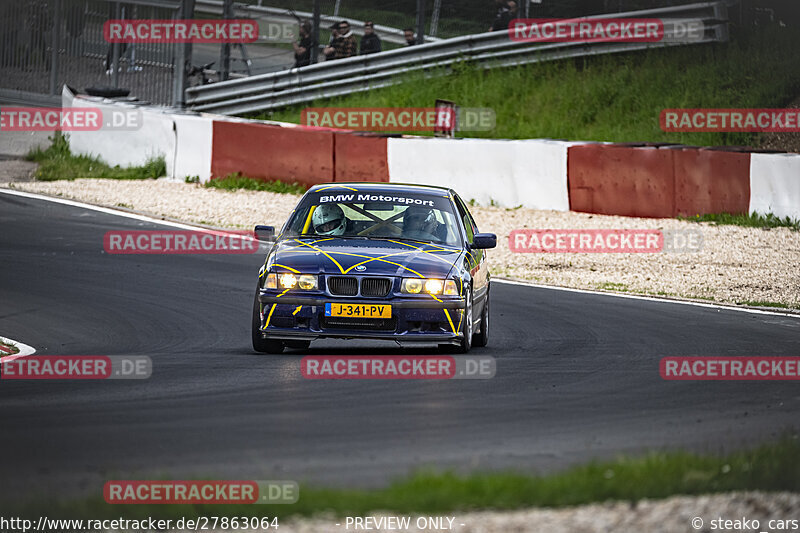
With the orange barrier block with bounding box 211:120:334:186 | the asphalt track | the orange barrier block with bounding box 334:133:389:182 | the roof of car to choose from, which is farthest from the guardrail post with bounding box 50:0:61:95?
the roof of car

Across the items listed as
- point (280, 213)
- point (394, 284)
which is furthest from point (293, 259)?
point (280, 213)

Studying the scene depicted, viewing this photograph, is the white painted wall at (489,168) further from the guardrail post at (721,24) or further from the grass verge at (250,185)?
the guardrail post at (721,24)

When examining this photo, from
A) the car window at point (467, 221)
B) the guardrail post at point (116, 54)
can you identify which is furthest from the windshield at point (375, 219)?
the guardrail post at point (116, 54)

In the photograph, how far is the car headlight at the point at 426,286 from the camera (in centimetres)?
922

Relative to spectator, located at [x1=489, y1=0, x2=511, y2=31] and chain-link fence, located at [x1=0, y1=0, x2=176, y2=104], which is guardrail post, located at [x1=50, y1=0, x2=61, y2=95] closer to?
chain-link fence, located at [x1=0, y1=0, x2=176, y2=104]

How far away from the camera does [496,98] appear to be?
85.1 ft

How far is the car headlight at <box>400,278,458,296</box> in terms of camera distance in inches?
363

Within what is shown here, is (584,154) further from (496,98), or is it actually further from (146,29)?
(146,29)

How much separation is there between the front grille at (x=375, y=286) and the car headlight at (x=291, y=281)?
0.36 meters

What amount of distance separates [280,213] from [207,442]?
43.2 feet

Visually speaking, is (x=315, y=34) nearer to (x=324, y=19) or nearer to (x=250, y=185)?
(x=324, y=19)

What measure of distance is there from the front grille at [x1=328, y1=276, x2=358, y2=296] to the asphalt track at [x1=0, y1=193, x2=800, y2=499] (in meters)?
0.66

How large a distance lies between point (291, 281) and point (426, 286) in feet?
3.32

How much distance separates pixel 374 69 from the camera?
86.6 ft
